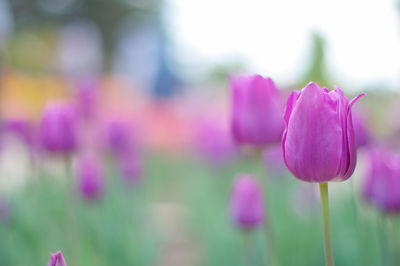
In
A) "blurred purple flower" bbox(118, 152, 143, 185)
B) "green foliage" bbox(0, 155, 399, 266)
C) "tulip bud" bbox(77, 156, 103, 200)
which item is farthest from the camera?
"blurred purple flower" bbox(118, 152, 143, 185)

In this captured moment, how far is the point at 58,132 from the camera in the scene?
4.66 ft

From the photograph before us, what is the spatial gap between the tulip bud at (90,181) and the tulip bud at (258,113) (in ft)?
2.87

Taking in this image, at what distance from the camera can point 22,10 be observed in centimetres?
1806

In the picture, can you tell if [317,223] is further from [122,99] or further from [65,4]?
[65,4]

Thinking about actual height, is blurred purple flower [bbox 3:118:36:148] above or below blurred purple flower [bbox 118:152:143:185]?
above

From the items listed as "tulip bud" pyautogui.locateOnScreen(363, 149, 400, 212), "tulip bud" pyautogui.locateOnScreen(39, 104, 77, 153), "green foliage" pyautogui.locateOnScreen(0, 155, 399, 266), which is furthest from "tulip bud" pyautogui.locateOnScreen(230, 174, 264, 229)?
"tulip bud" pyautogui.locateOnScreen(39, 104, 77, 153)

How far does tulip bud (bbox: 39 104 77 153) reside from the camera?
141 cm

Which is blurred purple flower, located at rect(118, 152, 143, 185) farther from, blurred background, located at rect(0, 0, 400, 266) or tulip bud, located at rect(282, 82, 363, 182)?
tulip bud, located at rect(282, 82, 363, 182)

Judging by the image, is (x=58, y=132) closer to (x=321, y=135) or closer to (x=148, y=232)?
(x=321, y=135)

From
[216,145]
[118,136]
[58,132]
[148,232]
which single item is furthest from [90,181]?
[216,145]

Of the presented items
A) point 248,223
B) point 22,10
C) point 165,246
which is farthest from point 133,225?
point 22,10

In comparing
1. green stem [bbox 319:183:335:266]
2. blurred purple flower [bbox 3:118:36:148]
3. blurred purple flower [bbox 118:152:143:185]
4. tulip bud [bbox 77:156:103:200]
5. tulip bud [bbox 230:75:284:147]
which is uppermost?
tulip bud [bbox 230:75:284:147]

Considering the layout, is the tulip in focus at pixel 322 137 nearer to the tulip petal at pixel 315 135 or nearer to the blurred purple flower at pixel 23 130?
the tulip petal at pixel 315 135

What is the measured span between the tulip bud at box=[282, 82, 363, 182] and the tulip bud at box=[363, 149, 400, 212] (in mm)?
476
